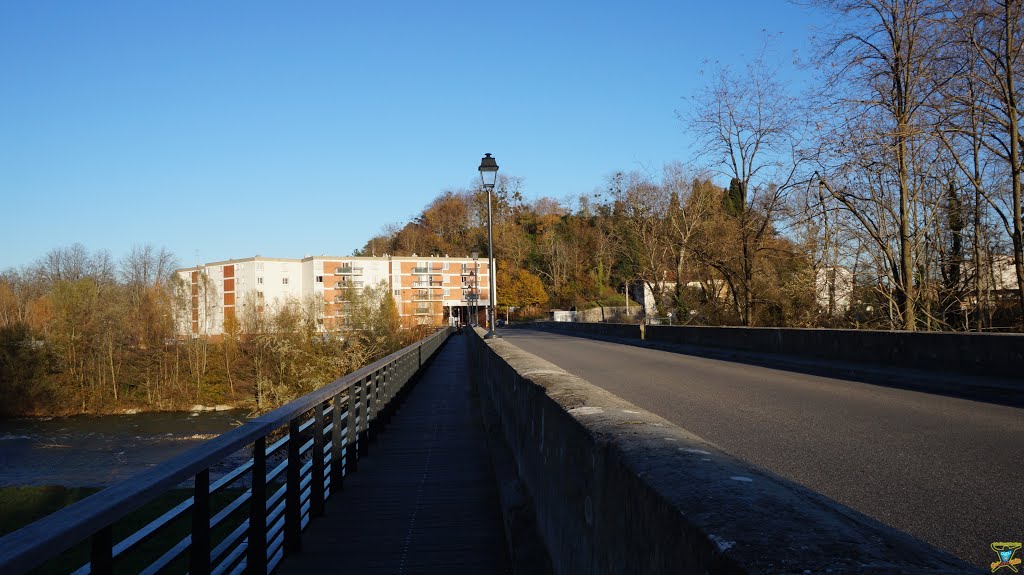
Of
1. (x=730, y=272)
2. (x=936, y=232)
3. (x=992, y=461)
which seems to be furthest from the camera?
(x=730, y=272)

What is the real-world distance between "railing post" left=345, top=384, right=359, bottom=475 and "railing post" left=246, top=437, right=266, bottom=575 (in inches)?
161

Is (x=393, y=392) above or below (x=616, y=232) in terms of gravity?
below

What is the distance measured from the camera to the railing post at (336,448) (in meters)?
7.87

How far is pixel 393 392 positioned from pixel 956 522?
11135 mm

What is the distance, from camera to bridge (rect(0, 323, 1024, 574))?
5.83ft

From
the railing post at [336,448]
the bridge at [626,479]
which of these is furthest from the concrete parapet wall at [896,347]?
the railing post at [336,448]

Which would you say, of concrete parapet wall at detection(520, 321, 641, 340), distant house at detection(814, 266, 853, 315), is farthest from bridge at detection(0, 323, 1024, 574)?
concrete parapet wall at detection(520, 321, 641, 340)

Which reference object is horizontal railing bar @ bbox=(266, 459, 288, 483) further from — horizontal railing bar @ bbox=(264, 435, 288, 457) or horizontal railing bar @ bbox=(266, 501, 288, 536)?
horizontal railing bar @ bbox=(266, 501, 288, 536)

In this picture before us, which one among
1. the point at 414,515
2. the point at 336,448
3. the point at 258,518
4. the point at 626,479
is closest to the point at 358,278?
the point at 336,448

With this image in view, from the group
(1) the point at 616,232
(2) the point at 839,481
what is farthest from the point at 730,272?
(1) the point at 616,232

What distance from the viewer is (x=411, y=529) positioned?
22.4 ft

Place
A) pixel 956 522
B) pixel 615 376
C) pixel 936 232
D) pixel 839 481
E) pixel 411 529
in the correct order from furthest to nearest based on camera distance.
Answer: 1. pixel 936 232
2. pixel 615 376
3. pixel 411 529
4. pixel 839 481
5. pixel 956 522

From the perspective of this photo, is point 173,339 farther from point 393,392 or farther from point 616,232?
point 393,392

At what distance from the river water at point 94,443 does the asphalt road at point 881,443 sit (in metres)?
32.3
